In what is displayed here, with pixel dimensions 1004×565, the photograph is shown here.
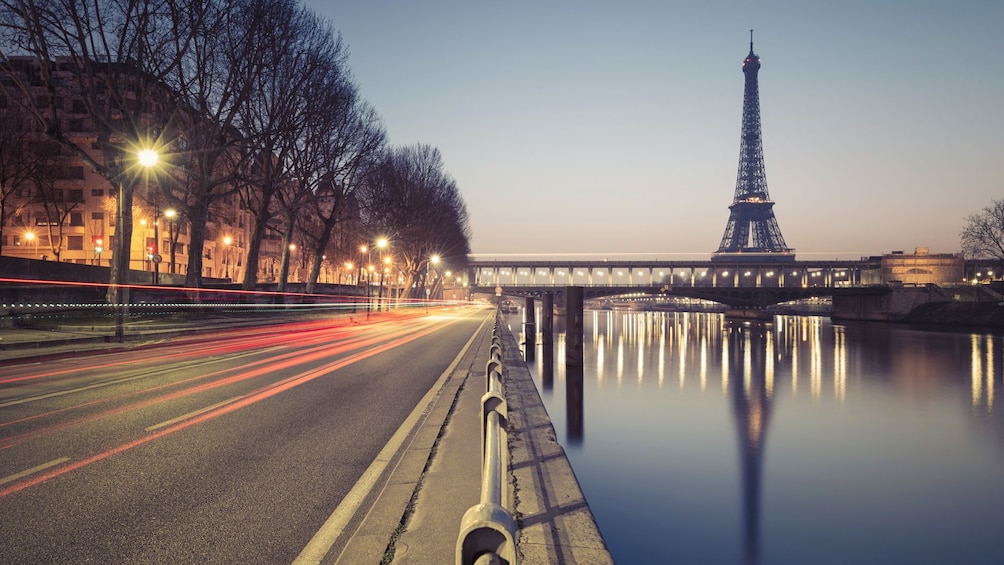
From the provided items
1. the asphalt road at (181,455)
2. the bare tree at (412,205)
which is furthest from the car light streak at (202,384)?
the bare tree at (412,205)

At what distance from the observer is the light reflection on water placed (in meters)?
7.60

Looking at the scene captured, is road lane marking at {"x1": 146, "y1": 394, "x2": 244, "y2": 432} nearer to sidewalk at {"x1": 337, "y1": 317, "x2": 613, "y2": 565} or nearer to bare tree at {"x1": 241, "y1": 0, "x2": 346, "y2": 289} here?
sidewalk at {"x1": 337, "y1": 317, "x2": 613, "y2": 565}

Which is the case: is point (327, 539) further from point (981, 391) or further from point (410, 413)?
point (981, 391)

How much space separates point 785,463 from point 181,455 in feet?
33.7

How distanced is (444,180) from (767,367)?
182ft

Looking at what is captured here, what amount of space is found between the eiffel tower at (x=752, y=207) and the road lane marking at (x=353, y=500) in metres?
171

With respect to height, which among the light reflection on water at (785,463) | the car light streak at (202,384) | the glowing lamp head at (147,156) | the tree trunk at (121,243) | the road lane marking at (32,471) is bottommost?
the light reflection on water at (785,463)

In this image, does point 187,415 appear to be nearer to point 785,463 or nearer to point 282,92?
point 785,463

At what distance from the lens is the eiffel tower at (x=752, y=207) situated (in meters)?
168

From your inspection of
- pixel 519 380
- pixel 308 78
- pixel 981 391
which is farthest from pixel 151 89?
pixel 981 391

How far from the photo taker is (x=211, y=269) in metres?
88.6

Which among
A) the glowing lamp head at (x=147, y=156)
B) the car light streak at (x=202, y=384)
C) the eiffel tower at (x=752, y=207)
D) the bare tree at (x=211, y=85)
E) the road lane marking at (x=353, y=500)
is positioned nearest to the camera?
the road lane marking at (x=353, y=500)

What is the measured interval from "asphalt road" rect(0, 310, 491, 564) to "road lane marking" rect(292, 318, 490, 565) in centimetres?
8

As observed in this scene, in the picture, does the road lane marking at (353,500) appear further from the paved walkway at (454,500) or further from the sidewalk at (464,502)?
the sidewalk at (464,502)
